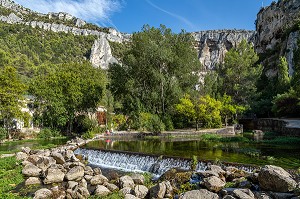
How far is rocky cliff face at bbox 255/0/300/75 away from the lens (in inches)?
2306

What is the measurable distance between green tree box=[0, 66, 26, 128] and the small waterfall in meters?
14.2

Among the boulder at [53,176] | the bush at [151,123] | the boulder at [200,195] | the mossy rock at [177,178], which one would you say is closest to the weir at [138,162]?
the mossy rock at [177,178]

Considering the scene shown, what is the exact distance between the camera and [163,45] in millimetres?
33781

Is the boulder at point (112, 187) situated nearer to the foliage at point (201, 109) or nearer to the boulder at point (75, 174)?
the boulder at point (75, 174)

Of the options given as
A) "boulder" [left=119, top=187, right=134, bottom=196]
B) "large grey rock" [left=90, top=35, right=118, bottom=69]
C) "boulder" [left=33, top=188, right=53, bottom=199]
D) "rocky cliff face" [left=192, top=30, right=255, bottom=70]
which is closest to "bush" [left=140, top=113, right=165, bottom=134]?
"boulder" [left=119, top=187, right=134, bottom=196]

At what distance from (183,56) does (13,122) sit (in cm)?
2470

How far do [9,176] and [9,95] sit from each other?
61.0ft

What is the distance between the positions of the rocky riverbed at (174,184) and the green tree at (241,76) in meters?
32.4

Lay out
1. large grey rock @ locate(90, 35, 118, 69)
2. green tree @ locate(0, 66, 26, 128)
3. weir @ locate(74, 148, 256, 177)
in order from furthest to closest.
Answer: large grey rock @ locate(90, 35, 118, 69), green tree @ locate(0, 66, 26, 128), weir @ locate(74, 148, 256, 177)

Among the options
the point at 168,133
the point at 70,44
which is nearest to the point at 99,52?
the point at 70,44

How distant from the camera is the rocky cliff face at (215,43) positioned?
4806 inches

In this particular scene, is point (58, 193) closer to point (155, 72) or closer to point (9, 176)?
point (9, 176)

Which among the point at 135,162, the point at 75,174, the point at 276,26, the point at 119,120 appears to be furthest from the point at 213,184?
the point at 276,26

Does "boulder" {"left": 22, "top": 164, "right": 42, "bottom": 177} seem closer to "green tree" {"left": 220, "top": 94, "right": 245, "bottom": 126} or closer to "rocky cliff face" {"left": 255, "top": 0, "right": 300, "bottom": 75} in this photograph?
"green tree" {"left": 220, "top": 94, "right": 245, "bottom": 126}
